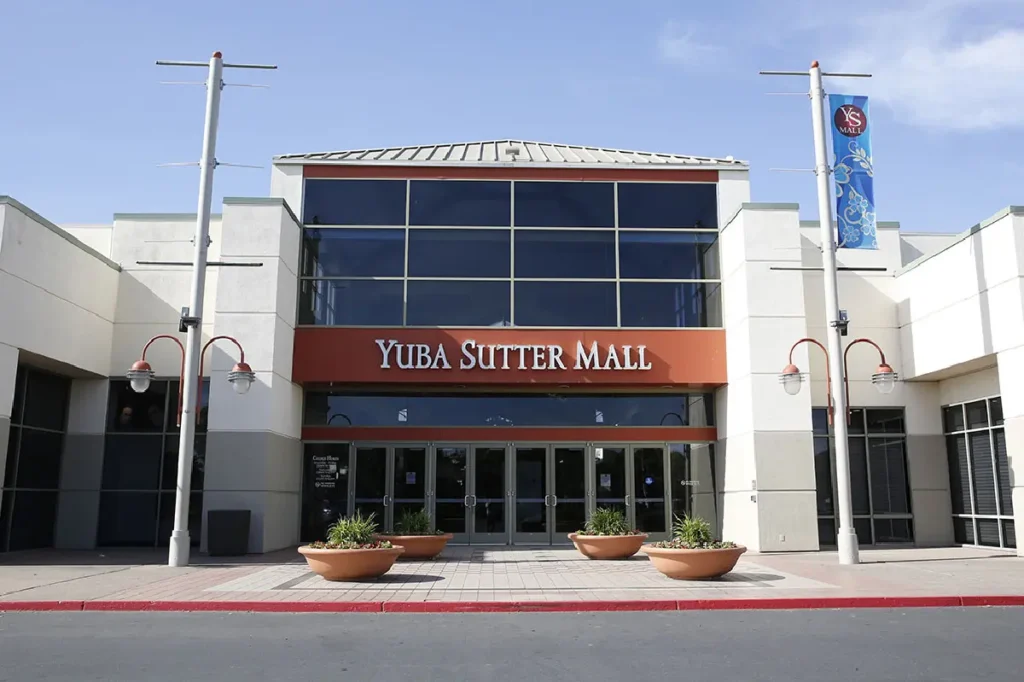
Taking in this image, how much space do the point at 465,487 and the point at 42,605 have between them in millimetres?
11454

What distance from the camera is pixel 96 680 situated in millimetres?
7379

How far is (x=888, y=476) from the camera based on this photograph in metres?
Result: 22.0

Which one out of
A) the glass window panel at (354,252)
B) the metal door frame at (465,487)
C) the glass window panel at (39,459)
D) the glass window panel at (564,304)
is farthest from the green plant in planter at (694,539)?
the glass window panel at (39,459)

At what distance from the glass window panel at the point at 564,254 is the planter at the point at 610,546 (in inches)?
283

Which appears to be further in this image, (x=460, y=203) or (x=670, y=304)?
(x=460, y=203)

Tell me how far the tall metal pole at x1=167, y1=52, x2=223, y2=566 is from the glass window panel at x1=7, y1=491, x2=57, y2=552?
16.0 feet

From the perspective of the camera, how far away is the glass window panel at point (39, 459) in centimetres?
1977

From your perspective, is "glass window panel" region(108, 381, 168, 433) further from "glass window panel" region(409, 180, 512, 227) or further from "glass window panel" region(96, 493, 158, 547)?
"glass window panel" region(409, 180, 512, 227)

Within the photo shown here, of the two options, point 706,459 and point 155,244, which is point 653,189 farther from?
point 155,244

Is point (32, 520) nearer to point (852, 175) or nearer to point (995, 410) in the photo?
point (852, 175)

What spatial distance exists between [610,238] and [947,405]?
371 inches

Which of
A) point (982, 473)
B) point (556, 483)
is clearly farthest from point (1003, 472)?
point (556, 483)

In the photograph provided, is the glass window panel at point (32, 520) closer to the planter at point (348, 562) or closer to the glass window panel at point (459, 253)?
the planter at point (348, 562)

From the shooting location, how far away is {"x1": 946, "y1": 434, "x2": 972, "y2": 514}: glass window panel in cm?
2112
